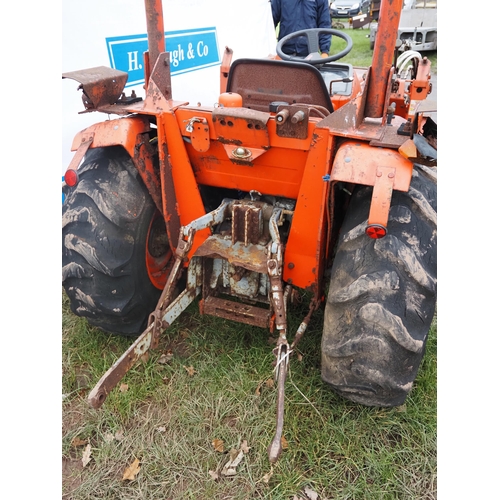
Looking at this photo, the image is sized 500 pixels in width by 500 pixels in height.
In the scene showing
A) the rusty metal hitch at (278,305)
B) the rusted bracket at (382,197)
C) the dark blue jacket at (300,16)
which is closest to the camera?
the rusted bracket at (382,197)

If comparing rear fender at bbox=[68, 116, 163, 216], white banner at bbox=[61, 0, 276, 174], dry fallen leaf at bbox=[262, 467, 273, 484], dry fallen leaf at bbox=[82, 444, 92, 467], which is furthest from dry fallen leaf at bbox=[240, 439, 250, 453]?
white banner at bbox=[61, 0, 276, 174]

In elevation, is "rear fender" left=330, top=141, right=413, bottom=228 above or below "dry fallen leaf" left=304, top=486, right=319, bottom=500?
above

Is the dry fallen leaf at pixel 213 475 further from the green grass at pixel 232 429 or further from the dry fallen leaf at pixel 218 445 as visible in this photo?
the dry fallen leaf at pixel 218 445

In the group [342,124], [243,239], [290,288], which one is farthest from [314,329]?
[342,124]

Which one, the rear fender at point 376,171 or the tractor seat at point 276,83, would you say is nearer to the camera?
the rear fender at point 376,171

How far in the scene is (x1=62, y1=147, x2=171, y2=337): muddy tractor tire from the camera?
250 cm

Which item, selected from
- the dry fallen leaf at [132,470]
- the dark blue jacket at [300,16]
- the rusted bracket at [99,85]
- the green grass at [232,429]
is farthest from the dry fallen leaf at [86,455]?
the dark blue jacket at [300,16]

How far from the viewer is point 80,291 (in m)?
2.62

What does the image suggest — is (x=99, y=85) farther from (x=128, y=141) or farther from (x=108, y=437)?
(x=108, y=437)

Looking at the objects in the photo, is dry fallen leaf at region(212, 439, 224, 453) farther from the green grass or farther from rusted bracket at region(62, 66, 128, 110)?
rusted bracket at region(62, 66, 128, 110)

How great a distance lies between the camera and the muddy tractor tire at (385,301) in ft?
6.64

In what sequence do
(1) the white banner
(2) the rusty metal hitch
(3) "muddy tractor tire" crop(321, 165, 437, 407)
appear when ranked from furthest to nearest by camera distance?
(1) the white banner, (2) the rusty metal hitch, (3) "muddy tractor tire" crop(321, 165, 437, 407)

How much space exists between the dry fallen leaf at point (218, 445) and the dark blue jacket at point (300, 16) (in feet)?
17.0

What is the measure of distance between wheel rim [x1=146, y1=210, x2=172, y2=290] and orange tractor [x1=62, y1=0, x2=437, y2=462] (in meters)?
0.01
